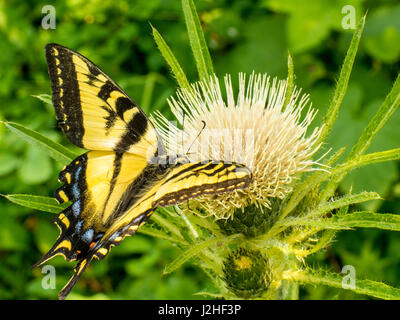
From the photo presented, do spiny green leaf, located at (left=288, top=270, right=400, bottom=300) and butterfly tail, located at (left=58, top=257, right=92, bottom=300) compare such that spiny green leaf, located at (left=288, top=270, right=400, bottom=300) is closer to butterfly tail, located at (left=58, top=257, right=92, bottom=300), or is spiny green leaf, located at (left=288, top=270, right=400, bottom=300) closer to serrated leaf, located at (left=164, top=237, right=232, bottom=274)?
serrated leaf, located at (left=164, top=237, right=232, bottom=274)

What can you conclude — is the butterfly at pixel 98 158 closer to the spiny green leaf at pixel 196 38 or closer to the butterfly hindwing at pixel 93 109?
the butterfly hindwing at pixel 93 109

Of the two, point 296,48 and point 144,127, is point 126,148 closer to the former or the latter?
point 144,127

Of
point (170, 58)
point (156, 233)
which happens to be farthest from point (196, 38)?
point (156, 233)

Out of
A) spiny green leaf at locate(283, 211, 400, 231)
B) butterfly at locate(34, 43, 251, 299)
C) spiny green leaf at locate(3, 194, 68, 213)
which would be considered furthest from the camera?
butterfly at locate(34, 43, 251, 299)

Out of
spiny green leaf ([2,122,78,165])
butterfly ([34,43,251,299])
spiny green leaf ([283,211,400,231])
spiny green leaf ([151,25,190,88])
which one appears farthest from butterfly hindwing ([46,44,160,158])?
spiny green leaf ([283,211,400,231])

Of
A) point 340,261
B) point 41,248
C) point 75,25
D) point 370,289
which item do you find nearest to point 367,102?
point 340,261
